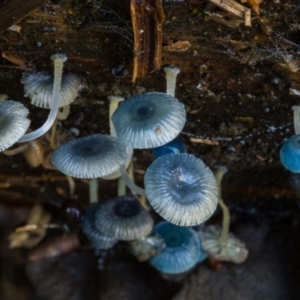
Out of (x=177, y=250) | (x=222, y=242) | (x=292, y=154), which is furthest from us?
(x=222, y=242)

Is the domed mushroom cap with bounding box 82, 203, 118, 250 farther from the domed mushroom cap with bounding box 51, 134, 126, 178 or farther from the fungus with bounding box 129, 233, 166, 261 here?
the domed mushroom cap with bounding box 51, 134, 126, 178

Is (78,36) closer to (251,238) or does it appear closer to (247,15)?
(247,15)

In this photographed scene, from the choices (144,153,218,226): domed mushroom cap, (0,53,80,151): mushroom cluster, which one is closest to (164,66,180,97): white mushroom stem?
(144,153,218,226): domed mushroom cap

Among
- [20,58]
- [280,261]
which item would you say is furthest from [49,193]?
[280,261]

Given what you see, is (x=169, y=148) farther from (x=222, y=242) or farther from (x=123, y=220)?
(x=222, y=242)

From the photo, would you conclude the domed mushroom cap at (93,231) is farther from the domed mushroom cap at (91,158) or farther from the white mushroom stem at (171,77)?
the white mushroom stem at (171,77)

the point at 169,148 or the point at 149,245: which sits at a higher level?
the point at 169,148

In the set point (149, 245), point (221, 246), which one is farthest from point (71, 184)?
point (221, 246)
